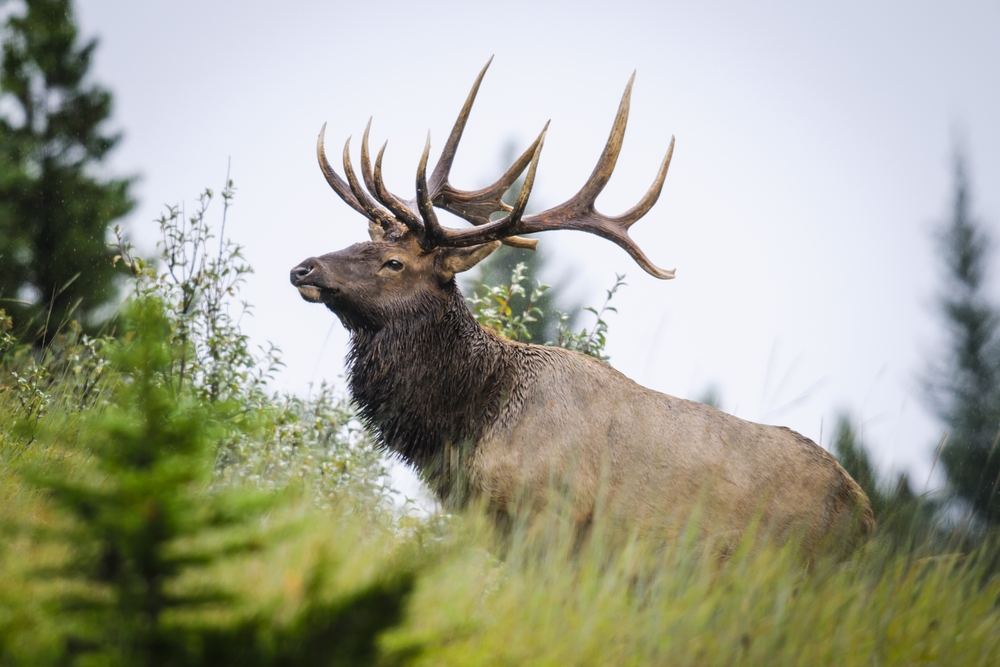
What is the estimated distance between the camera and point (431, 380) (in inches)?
192

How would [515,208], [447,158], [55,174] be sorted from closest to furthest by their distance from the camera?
[515,208]
[447,158]
[55,174]

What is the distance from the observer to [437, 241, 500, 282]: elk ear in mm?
5094

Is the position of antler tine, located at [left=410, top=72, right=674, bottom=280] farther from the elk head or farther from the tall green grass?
the tall green grass

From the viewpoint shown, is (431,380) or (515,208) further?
(431,380)

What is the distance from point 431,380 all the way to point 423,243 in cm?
89

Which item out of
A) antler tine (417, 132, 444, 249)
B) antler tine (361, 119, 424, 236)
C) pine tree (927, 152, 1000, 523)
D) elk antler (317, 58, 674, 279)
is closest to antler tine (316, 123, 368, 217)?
elk antler (317, 58, 674, 279)

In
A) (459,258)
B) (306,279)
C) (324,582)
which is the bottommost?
(324,582)

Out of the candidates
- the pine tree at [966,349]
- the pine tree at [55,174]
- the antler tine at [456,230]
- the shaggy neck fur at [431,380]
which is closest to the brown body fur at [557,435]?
the shaggy neck fur at [431,380]

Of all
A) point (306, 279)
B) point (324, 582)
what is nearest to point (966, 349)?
point (306, 279)

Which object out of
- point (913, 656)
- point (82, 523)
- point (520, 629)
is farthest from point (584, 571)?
point (82, 523)

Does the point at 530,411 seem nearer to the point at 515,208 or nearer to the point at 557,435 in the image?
the point at 557,435

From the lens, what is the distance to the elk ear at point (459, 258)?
509 cm

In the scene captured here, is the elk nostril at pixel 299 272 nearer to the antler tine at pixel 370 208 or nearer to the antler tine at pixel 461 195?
the antler tine at pixel 370 208

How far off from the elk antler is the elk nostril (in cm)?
75
